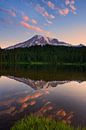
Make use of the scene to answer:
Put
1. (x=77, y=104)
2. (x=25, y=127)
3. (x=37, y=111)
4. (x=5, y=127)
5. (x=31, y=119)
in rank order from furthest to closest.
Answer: (x=77, y=104) < (x=37, y=111) < (x=5, y=127) < (x=31, y=119) < (x=25, y=127)

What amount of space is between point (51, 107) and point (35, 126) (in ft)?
38.7

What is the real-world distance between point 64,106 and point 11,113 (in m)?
5.71

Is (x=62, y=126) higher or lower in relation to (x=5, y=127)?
higher

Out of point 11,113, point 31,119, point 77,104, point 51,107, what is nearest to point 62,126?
point 31,119

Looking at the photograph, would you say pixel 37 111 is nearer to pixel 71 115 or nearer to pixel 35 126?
pixel 71 115

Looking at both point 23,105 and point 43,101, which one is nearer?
point 23,105

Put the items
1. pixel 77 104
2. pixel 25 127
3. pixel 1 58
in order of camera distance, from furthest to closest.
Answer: pixel 1 58 < pixel 77 104 < pixel 25 127

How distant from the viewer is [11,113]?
720 inches

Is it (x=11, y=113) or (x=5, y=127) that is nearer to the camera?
(x=5, y=127)

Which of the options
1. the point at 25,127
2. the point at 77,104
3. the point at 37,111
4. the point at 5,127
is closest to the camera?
the point at 25,127

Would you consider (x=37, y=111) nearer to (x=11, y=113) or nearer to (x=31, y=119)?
(x=11, y=113)

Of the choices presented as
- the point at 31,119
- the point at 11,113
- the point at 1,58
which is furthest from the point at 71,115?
the point at 1,58

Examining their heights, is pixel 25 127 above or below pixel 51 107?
above

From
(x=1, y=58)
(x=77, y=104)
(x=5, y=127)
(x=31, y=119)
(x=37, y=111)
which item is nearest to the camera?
(x=31, y=119)
